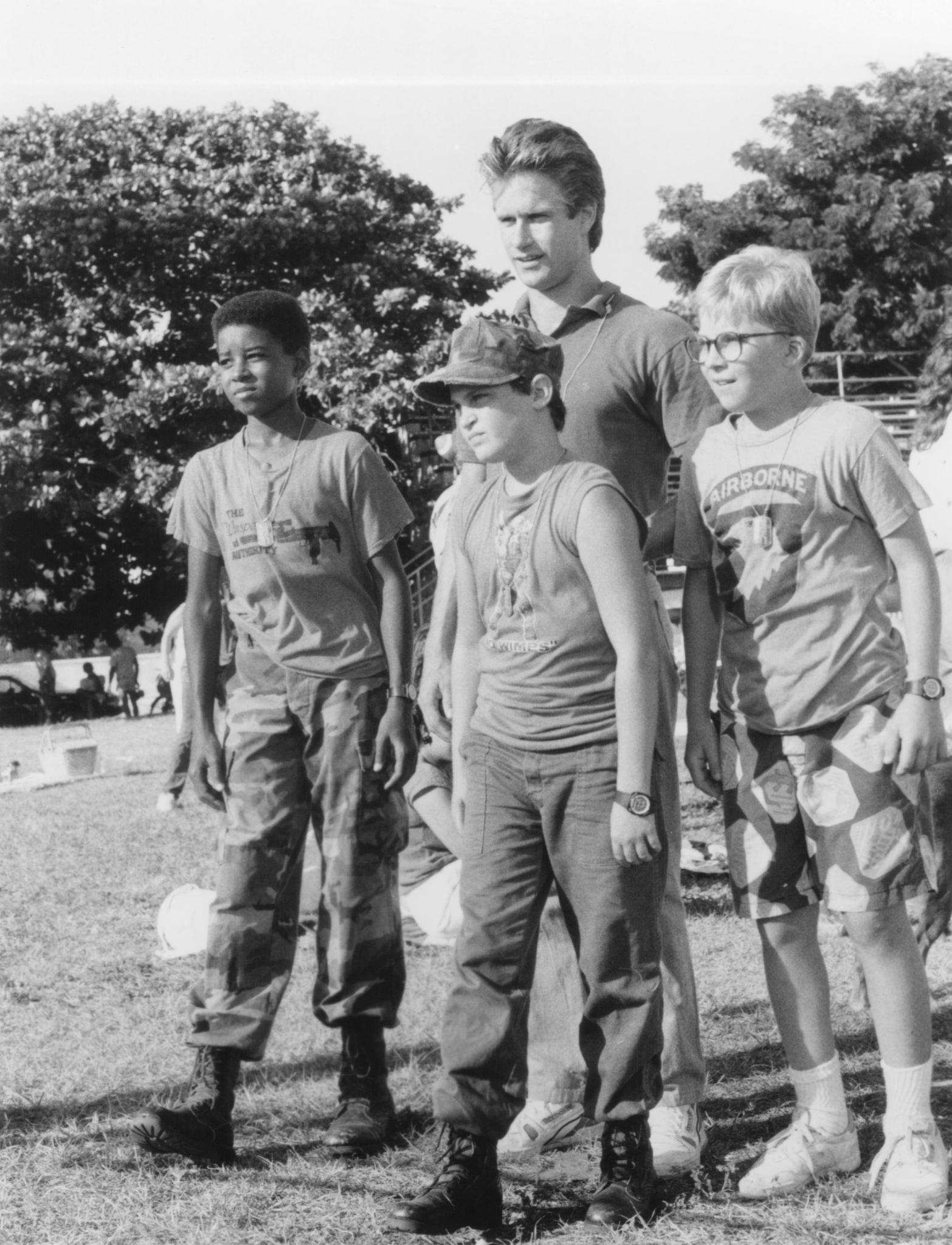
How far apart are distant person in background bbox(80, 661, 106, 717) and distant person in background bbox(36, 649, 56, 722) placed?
2.21ft

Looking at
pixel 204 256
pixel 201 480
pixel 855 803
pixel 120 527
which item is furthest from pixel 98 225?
pixel 855 803

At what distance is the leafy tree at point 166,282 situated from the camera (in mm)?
21328

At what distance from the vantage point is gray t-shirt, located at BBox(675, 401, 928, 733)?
2883mm

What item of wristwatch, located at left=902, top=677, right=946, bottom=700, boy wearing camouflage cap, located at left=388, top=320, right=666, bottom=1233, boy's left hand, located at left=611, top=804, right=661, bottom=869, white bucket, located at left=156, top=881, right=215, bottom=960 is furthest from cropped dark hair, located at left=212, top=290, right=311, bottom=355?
white bucket, located at left=156, top=881, right=215, bottom=960

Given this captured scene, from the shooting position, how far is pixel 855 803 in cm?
287

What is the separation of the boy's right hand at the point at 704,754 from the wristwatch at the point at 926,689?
46cm

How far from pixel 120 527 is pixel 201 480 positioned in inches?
872

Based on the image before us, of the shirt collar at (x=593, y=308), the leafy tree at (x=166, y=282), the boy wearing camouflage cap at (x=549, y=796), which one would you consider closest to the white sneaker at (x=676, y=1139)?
the boy wearing camouflage cap at (x=549, y=796)

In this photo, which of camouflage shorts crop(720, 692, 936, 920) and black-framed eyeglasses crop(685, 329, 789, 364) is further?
black-framed eyeglasses crop(685, 329, 789, 364)

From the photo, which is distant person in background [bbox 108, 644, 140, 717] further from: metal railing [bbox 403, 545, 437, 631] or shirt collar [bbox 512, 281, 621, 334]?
shirt collar [bbox 512, 281, 621, 334]

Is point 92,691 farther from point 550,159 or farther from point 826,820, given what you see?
point 826,820

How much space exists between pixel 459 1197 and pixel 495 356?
1.66 m

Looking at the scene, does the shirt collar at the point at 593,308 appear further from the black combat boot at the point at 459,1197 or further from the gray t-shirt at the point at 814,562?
the black combat boot at the point at 459,1197

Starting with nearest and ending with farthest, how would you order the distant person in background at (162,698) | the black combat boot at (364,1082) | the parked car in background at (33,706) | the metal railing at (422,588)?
1. the black combat boot at (364,1082)
2. the metal railing at (422,588)
3. the parked car in background at (33,706)
4. the distant person in background at (162,698)
